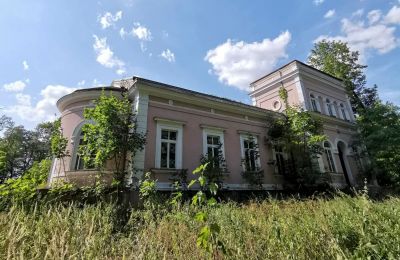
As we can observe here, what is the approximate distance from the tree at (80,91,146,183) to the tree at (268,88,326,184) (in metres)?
8.14

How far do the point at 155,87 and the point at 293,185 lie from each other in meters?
8.88

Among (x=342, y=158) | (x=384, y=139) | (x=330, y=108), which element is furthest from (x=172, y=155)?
(x=384, y=139)

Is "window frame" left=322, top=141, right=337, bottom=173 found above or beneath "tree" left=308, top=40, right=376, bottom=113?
beneath

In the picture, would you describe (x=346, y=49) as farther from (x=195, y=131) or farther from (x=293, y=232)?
(x=293, y=232)

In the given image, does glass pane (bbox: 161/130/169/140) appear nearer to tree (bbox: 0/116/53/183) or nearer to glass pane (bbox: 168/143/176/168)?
glass pane (bbox: 168/143/176/168)

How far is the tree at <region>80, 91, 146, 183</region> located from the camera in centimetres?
891

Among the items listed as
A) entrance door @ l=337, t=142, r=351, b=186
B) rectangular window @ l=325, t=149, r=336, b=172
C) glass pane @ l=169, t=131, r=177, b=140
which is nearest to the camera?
glass pane @ l=169, t=131, r=177, b=140

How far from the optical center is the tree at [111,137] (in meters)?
8.91

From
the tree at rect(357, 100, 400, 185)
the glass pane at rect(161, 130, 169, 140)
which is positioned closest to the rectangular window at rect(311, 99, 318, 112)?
the tree at rect(357, 100, 400, 185)

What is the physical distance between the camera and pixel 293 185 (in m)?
13.0

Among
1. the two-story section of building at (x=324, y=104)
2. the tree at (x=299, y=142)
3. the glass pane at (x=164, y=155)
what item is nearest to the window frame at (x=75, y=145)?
the glass pane at (x=164, y=155)

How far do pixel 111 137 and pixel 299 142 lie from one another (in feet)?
32.2

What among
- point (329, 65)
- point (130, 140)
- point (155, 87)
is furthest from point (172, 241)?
point (329, 65)

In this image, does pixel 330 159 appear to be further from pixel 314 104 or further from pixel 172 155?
pixel 172 155
